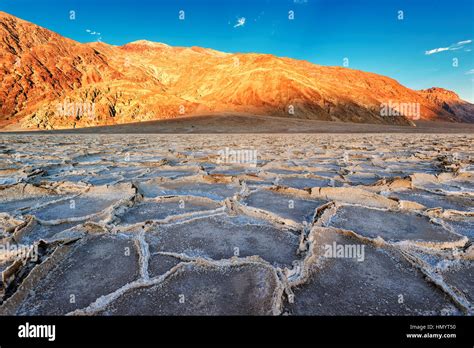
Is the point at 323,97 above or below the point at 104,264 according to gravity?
above

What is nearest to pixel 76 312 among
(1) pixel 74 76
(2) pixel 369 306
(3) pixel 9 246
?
(3) pixel 9 246

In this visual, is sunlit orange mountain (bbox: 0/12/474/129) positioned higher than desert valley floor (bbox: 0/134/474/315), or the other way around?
sunlit orange mountain (bbox: 0/12/474/129)

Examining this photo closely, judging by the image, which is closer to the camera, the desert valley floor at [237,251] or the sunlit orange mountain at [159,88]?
the desert valley floor at [237,251]

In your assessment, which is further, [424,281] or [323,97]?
[323,97]

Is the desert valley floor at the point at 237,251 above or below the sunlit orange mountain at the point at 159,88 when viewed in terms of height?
below

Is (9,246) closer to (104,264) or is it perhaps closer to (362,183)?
(104,264)

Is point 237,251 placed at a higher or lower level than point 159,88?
lower

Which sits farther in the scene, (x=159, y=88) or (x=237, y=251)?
(x=159, y=88)

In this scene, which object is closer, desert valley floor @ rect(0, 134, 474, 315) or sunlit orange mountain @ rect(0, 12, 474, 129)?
desert valley floor @ rect(0, 134, 474, 315)
